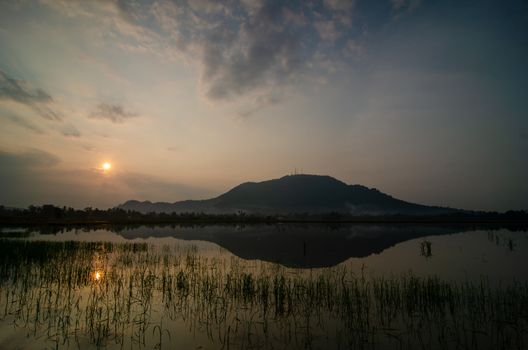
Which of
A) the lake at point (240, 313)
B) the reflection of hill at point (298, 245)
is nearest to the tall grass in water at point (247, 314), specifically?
the lake at point (240, 313)

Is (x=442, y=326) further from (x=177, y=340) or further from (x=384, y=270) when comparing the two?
(x=384, y=270)

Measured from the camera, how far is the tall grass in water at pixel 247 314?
9.74m

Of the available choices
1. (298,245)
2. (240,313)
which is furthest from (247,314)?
(298,245)

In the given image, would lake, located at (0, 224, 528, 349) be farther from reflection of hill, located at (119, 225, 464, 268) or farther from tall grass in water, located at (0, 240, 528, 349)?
reflection of hill, located at (119, 225, 464, 268)

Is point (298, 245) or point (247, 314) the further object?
point (298, 245)

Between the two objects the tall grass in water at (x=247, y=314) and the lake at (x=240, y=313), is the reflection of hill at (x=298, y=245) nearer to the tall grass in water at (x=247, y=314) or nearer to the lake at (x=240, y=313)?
the lake at (x=240, y=313)

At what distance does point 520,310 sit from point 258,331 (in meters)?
10.9

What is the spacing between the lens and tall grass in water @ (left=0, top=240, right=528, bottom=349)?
32.0 ft

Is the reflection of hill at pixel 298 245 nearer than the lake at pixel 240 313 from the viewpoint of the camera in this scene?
No

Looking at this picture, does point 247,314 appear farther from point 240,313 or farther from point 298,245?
point 298,245

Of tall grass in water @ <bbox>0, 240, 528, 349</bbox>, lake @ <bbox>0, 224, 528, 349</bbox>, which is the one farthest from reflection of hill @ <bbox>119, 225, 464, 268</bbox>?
tall grass in water @ <bbox>0, 240, 528, 349</bbox>

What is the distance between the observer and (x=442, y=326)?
11.1m

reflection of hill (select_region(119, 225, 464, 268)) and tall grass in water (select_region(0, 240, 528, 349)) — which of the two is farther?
reflection of hill (select_region(119, 225, 464, 268))

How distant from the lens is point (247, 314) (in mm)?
12328
